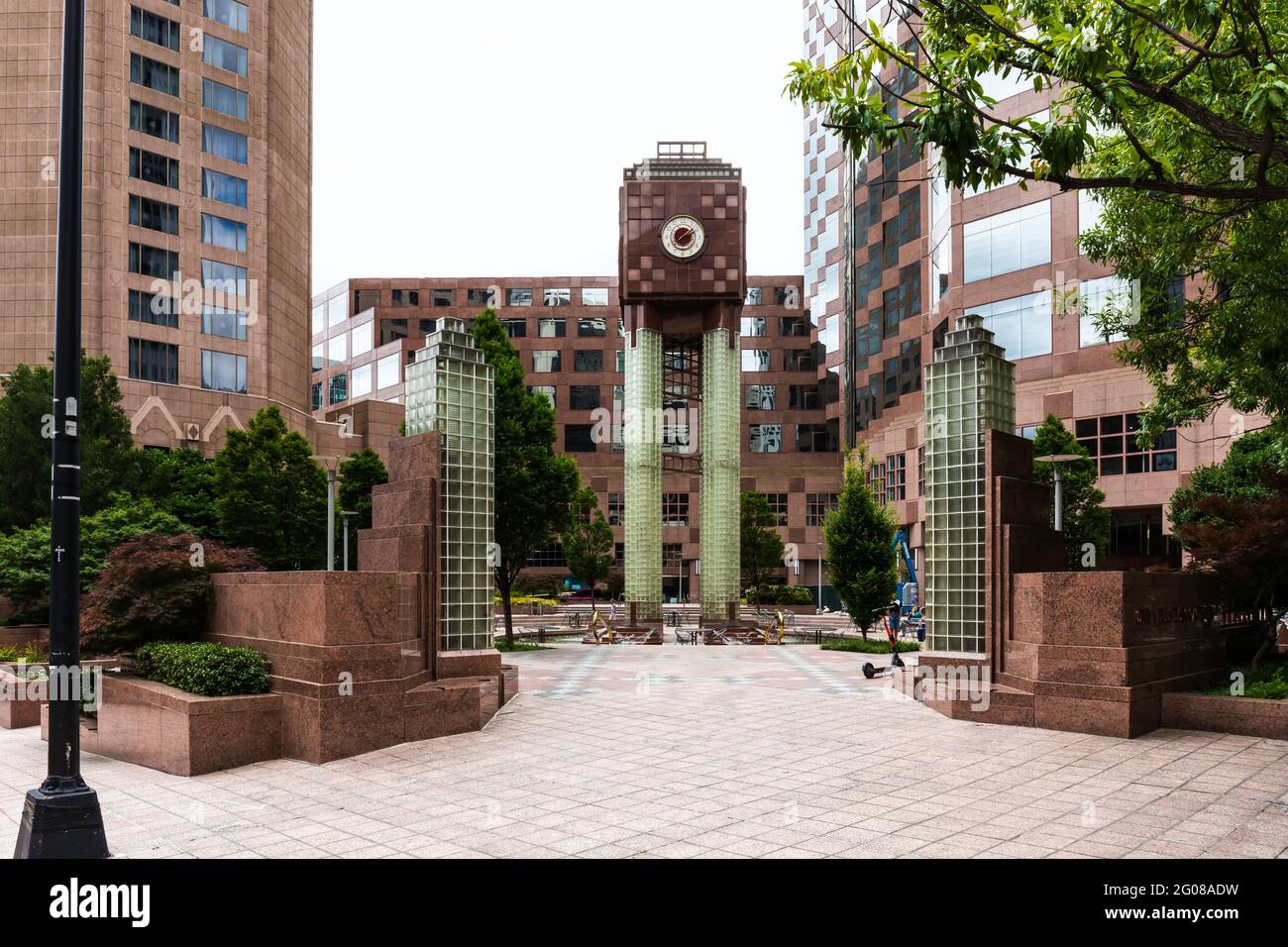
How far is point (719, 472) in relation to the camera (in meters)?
39.2

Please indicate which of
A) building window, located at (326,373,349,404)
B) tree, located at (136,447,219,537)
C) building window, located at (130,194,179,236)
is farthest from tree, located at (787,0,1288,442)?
building window, located at (326,373,349,404)

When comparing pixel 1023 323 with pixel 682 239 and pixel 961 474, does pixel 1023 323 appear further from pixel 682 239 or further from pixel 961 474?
pixel 961 474

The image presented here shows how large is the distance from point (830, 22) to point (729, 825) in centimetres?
8596

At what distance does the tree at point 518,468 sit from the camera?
31.0m

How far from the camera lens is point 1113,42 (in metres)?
8.92

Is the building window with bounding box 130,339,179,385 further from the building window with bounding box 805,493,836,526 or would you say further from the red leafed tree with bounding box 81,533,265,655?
the building window with bounding box 805,493,836,526

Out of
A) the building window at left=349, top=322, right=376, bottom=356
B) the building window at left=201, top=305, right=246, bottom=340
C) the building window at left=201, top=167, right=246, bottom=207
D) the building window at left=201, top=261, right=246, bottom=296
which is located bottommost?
the building window at left=201, top=305, right=246, bottom=340

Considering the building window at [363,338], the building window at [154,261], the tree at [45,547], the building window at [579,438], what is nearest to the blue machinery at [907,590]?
the tree at [45,547]

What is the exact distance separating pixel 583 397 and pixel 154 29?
143 feet

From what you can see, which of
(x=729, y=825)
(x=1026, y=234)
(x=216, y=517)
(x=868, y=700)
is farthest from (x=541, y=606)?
(x=729, y=825)

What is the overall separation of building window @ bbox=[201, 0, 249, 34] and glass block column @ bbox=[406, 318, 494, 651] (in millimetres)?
52302

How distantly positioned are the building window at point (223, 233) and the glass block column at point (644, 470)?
31.4 metres

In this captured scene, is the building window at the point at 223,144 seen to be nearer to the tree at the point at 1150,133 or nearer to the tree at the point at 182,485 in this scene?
the tree at the point at 182,485

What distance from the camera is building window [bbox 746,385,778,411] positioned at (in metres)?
83.9
